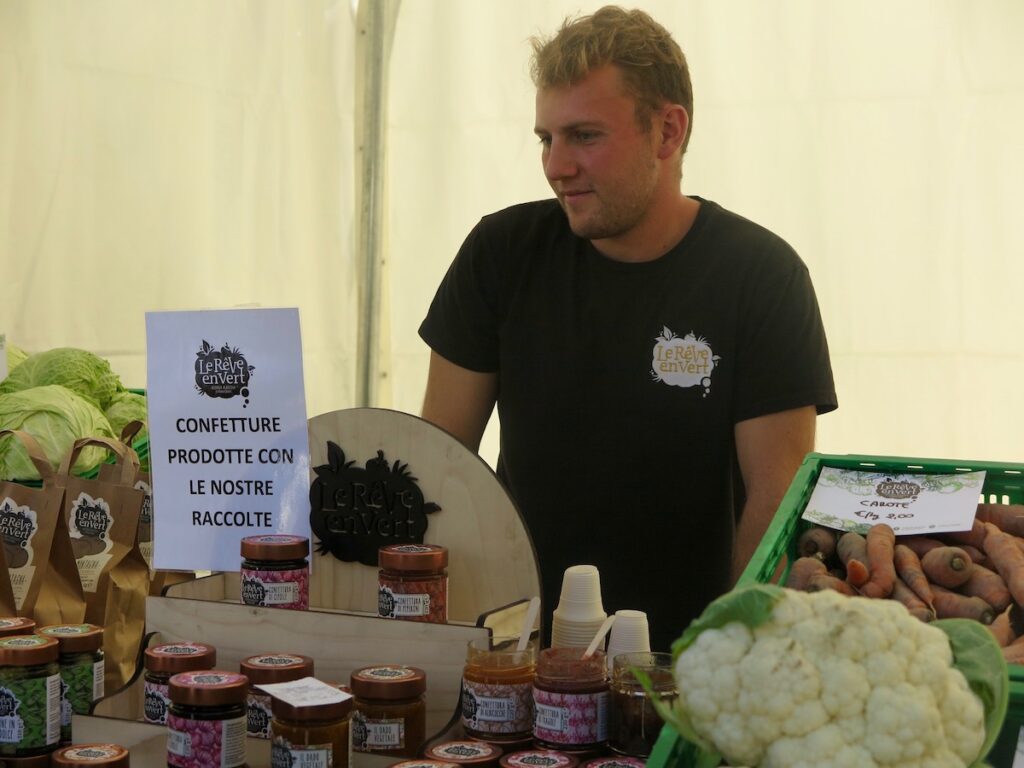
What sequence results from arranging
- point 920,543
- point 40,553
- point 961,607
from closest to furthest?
point 961,607 → point 920,543 → point 40,553

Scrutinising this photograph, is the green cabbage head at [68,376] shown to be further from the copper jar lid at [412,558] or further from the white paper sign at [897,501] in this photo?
the white paper sign at [897,501]

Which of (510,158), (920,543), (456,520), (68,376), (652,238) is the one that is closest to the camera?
(920,543)

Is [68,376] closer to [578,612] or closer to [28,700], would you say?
[28,700]

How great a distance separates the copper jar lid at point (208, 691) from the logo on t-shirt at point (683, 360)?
1071mm

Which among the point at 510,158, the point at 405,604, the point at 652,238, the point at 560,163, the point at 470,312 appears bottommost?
the point at 405,604

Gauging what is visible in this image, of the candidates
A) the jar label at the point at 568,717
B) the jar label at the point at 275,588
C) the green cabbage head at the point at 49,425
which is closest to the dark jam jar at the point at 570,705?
the jar label at the point at 568,717

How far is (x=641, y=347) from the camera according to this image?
79.8 inches

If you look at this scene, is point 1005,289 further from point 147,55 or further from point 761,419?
point 147,55

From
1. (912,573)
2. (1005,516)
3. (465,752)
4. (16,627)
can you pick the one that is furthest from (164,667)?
(1005,516)

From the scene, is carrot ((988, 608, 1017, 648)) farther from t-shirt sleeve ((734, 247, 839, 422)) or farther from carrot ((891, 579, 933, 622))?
t-shirt sleeve ((734, 247, 839, 422))

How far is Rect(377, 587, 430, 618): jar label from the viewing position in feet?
4.11

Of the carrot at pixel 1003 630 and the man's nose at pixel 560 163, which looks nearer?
the carrot at pixel 1003 630

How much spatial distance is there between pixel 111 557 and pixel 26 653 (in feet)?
1.17

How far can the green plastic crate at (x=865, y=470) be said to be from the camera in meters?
0.93
